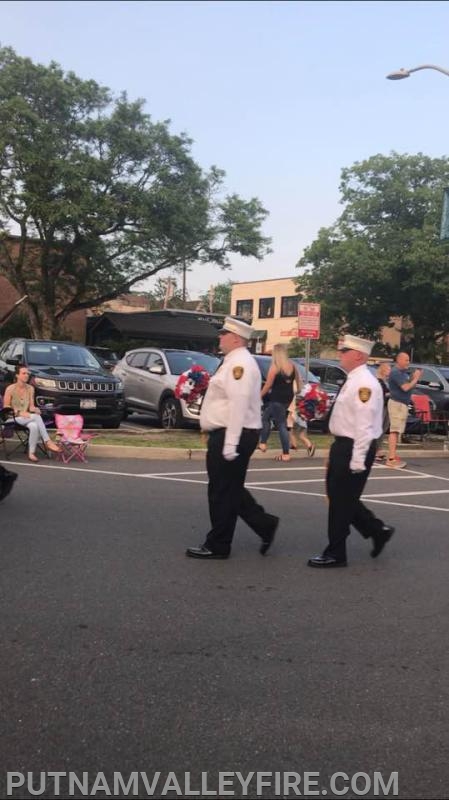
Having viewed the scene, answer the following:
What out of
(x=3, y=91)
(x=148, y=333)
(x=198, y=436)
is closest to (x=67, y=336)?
(x=148, y=333)

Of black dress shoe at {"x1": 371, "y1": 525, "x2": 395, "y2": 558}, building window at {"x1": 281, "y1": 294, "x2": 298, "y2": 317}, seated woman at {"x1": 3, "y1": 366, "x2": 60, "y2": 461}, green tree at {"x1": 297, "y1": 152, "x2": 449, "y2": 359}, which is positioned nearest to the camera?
black dress shoe at {"x1": 371, "y1": 525, "x2": 395, "y2": 558}

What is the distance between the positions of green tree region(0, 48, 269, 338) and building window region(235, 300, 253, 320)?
26350 mm

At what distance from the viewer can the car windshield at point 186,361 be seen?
1523 centimetres

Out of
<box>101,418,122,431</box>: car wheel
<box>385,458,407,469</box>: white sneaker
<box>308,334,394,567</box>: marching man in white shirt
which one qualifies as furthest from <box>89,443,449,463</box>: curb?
<box>308,334,394,567</box>: marching man in white shirt

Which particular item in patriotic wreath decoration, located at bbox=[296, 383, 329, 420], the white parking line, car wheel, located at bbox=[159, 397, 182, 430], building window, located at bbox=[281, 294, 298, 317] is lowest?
the white parking line

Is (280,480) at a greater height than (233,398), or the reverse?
(233,398)

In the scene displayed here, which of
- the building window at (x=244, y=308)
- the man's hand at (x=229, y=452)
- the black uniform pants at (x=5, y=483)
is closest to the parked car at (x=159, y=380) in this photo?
the black uniform pants at (x=5, y=483)

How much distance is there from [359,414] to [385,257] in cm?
3309

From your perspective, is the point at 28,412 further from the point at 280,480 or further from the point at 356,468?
the point at 356,468

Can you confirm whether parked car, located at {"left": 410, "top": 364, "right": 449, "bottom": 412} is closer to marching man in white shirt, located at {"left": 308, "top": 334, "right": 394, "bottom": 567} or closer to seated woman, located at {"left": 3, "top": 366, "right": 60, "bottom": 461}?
seated woman, located at {"left": 3, "top": 366, "right": 60, "bottom": 461}

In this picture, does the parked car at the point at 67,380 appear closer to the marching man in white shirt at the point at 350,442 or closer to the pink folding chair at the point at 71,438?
the pink folding chair at the point at 71,438

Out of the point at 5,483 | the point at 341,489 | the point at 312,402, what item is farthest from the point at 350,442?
the point at 312,402

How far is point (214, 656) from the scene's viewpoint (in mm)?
3904

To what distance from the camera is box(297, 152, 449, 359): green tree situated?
36438 mm
